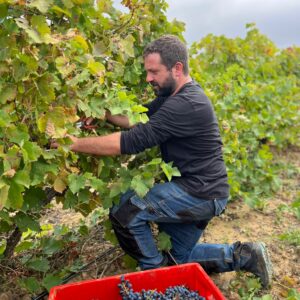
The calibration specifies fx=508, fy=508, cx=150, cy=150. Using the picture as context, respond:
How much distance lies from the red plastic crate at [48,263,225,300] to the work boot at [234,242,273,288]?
2.68ft

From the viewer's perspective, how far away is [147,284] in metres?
2.85

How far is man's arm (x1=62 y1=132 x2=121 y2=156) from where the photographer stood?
9.62ft

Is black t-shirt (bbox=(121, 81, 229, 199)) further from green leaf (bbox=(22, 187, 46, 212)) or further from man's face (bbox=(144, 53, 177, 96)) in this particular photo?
green leaf (bbox=(22, 187, 46, 212))

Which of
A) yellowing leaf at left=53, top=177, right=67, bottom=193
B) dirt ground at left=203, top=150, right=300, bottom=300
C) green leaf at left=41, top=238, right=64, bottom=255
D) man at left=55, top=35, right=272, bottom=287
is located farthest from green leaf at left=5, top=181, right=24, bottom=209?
dirt ground at left=203, top=150, right=300, bottom=300

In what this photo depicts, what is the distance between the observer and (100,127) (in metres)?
3.29

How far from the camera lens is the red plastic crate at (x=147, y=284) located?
267cm

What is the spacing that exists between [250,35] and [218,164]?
20.7 ft

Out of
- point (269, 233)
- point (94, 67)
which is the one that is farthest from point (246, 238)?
point (94, 67)

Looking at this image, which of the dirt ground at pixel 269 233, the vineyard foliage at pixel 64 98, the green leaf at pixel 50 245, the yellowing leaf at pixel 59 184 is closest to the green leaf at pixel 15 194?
the vineyard foliage at pixel 64 98

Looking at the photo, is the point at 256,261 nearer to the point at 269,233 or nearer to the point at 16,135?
the point at 269,233

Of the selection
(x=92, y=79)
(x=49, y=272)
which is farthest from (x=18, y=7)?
(x=49, y=272)

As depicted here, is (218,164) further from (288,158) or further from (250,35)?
(250,35)

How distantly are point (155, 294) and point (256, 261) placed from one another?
108 centimetres

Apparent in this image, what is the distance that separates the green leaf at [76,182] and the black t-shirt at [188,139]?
0.39 meters
